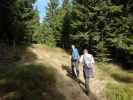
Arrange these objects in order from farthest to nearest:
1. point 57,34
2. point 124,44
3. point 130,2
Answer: point 57,34, point 130,2, point 124,44

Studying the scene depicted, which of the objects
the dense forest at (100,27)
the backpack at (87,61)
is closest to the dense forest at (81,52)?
the dense forest at (100,27)

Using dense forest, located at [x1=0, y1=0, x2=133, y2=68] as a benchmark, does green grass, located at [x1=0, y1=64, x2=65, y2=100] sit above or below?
below

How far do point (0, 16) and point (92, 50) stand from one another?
1040cm

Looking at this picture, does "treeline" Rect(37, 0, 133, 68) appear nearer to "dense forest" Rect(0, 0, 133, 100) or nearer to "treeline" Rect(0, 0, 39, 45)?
"dense forest" Rect(0, 0, 133, 100)

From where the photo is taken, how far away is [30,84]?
15547 millimetres

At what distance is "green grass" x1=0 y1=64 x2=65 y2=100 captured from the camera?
553 inches

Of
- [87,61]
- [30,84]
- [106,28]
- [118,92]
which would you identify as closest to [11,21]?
[106,28]

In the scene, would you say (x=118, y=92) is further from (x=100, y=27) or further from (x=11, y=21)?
(x=11, y=21)

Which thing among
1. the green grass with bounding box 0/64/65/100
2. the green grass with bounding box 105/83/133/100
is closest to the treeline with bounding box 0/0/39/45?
the green grass with bounding box 0/64/65/100

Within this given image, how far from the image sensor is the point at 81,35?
33.0m

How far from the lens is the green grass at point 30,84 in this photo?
1404cm

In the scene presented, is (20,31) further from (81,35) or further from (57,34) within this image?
(57,34)

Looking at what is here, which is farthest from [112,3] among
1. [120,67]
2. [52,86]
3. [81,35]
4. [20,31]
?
[52,86]

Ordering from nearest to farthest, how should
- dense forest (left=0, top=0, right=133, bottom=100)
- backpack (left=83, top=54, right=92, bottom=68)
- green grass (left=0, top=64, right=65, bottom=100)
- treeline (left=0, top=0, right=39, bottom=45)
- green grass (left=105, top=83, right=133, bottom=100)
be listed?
green grass (left=0, top=64, right=65, bottom=100) → backpack (left=83, top=54, right=92, bottom=68) → dense forest (left=0, top=0, right=133, bottom=100) → green grass (left=105, top=83, right=133, bottom=100) → treeline (left=0, top=0, right=39, bottom=45)
